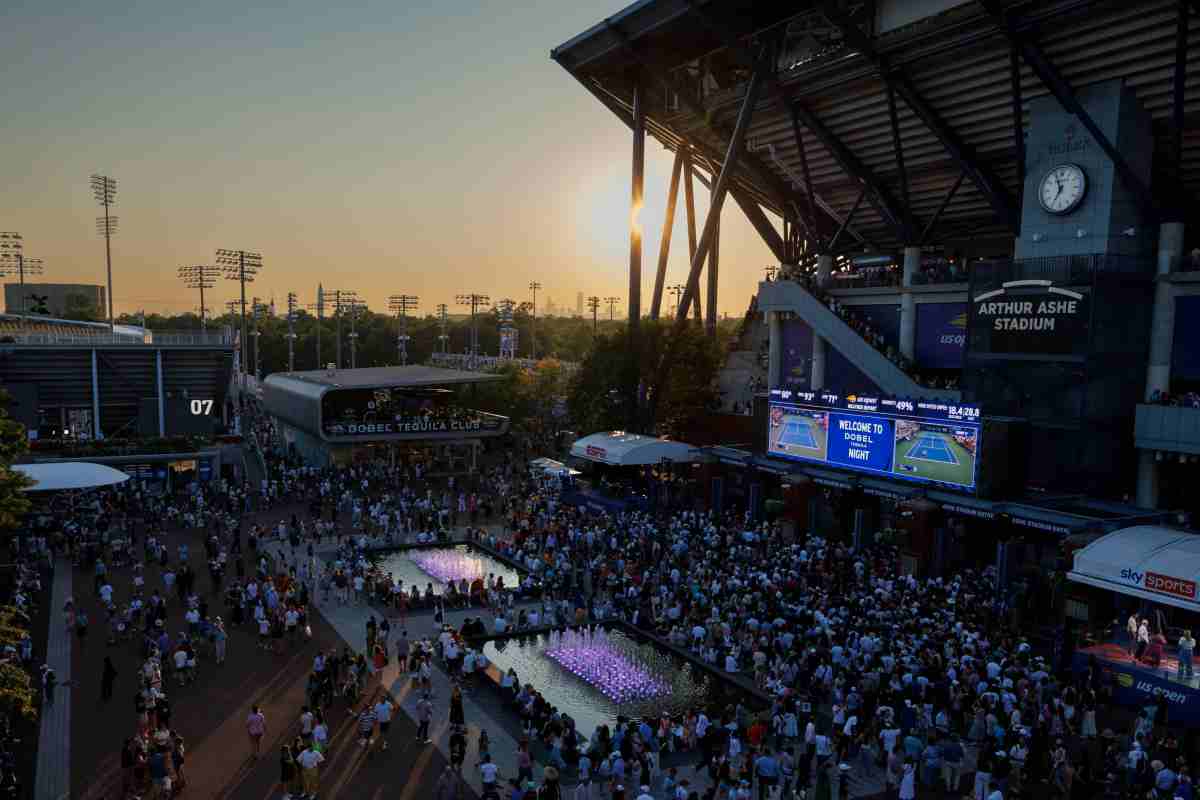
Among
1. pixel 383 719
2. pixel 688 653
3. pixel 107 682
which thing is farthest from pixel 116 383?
pixel 688 653

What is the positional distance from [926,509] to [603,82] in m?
28.8

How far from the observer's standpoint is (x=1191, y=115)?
98.2 feet

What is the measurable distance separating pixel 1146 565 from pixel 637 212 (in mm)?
31830

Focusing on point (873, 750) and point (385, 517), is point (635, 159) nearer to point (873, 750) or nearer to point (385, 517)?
point (385, 517)

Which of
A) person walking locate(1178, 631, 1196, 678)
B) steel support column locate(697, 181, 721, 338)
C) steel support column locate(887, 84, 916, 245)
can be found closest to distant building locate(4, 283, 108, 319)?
steel support column locate(697, 181, 721, 338)

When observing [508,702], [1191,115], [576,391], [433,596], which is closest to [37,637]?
[433,596]

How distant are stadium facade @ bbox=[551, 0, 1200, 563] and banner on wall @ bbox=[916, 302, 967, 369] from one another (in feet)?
0.33

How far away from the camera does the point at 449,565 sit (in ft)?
99.0

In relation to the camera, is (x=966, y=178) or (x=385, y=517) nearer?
(x=385, y=517)

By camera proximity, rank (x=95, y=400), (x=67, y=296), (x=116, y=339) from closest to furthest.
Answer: (x=95, y=400)
(x=116, y=339)
(x=67, y=296)

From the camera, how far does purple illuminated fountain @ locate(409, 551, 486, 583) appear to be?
95.3 ft

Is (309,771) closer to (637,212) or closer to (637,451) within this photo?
(637,451)

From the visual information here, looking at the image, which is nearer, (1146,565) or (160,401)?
(1146,565)

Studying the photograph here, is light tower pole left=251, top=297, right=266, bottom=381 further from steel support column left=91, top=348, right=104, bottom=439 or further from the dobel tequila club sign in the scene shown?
the dobel tequila club sign
